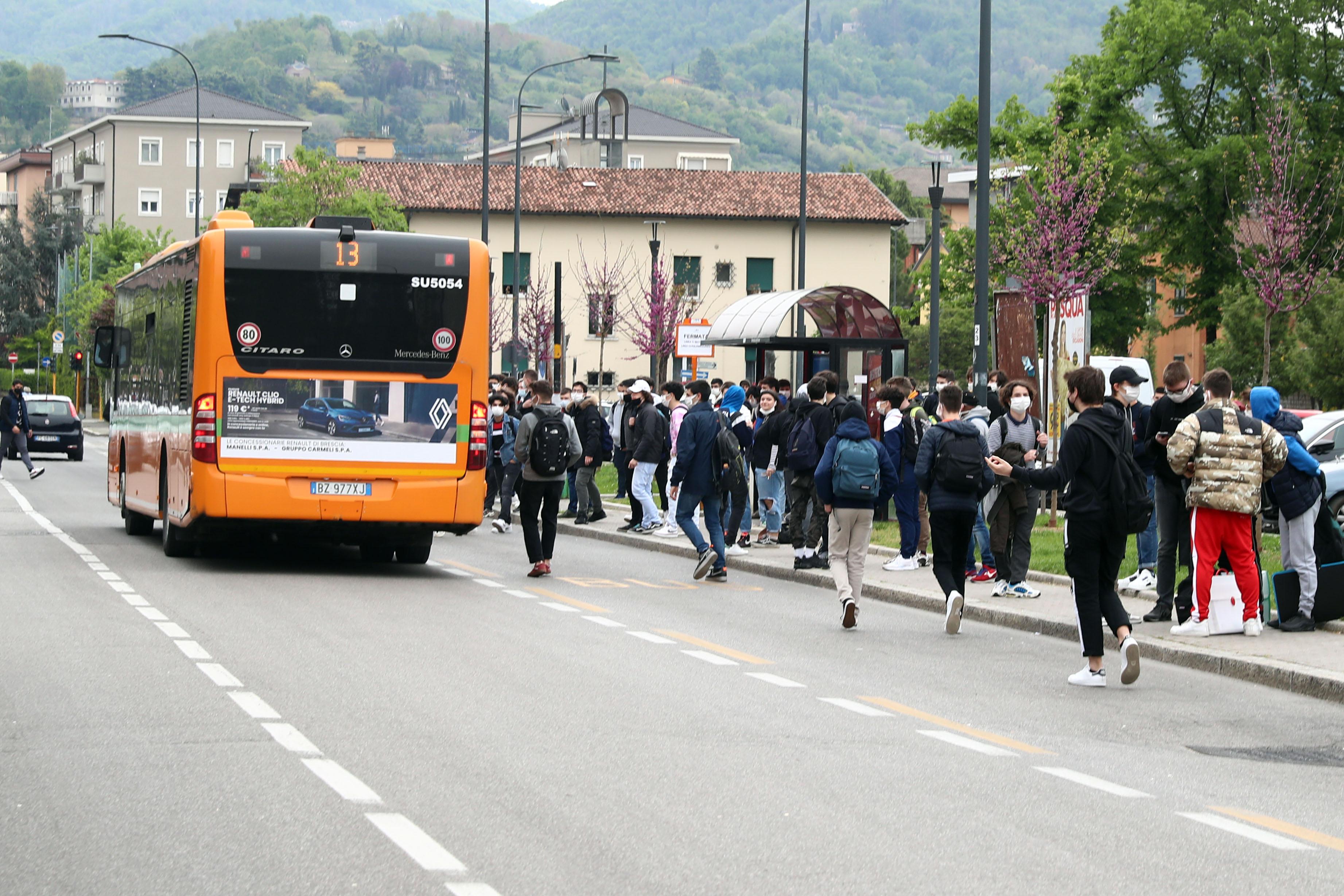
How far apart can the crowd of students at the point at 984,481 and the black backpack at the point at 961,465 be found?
0.01 metres

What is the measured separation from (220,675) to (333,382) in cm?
668

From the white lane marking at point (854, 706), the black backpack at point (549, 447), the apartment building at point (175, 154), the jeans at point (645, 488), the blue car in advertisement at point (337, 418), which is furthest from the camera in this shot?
the apartment building at point (175, 154)

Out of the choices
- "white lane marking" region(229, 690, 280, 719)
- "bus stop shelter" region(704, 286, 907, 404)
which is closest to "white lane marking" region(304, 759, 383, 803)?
"white lane marking" region(229, 690, 280, 719)

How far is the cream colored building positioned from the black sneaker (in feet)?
200

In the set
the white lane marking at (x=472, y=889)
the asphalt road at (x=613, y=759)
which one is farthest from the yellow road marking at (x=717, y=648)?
the white lane marking at (x=472, y=889)

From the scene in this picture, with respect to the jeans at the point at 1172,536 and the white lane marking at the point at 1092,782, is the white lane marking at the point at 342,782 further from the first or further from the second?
the jeans at the point at 1172,536

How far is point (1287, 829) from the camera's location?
7.34 m

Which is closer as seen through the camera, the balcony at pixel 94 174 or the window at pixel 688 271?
the window at pixel 688 271

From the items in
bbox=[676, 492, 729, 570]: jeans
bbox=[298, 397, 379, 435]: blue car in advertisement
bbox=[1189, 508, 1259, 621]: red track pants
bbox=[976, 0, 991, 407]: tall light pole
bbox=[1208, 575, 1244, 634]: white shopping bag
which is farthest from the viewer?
bbox=[976, 0, 991, 407]: tall light pole

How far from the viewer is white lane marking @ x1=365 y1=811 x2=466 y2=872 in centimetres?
627

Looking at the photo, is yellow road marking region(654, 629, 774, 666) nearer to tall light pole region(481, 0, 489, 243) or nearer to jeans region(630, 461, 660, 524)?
jeans region(630, 461, 660, 524)

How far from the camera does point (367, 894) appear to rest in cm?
588

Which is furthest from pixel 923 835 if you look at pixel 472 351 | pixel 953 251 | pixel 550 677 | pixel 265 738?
pixel 953 251

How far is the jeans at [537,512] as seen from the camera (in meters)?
17.8
